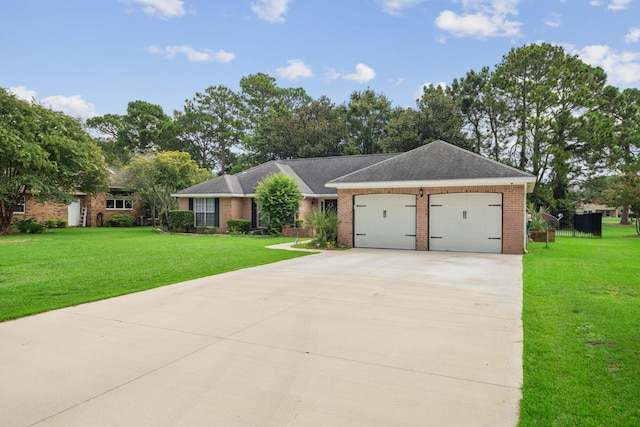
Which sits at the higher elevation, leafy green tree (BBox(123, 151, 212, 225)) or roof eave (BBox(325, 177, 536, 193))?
leafy green tree (BBox(123, 151, 212, 225))

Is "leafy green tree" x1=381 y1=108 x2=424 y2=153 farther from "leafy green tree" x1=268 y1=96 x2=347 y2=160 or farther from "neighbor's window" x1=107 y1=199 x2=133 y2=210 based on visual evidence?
"neighbor's window" x1=107 y1=199 x2=133 y2=210

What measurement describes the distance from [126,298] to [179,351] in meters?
3.05

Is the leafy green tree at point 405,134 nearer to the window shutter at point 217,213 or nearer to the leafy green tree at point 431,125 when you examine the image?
the leafy green tree at point 431,125

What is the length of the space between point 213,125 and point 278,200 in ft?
99.7

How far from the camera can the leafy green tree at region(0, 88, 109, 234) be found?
2038 cm

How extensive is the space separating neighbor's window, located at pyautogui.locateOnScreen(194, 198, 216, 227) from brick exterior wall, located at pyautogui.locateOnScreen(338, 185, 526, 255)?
1061cm

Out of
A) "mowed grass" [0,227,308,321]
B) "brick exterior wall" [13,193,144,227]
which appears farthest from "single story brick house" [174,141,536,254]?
"brick exterior wall" [13,193,144,227]

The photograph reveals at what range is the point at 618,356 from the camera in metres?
4.12

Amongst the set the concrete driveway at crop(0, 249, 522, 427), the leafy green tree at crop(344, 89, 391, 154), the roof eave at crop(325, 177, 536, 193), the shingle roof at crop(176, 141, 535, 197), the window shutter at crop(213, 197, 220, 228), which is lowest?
the concrete driveway at crop(0, 249, 522, 427)

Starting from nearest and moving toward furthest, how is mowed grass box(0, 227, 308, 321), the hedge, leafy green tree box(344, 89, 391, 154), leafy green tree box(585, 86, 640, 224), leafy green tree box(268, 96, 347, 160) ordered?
1. mowed grass box(0, 227, 308, 321)
2. the hedge
3. leafy green tree box(585, 86, 640, 224)
4. leafy green tree box(268, 96, 347, 160)
5. leafy green tree box(344, 89, 391, 154)

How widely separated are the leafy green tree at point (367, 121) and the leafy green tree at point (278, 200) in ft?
59.7

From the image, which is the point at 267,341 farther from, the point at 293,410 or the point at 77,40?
the point at 77,40

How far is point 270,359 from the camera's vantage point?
4.14m

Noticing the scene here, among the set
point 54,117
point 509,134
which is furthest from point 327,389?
point 509,134
